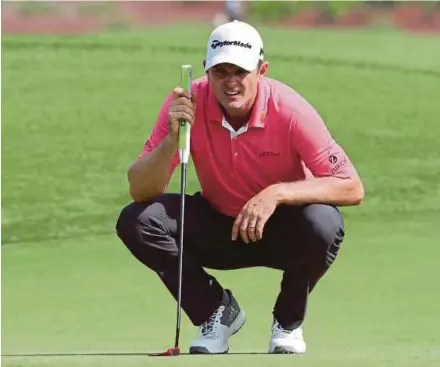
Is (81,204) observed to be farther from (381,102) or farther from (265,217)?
(265,217)

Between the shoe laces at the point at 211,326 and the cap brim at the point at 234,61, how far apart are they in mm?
959

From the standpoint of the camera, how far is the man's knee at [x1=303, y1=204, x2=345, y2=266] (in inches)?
202

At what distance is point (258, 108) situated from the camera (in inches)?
207

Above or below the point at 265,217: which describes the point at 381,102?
below

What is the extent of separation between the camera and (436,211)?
10.5 metres

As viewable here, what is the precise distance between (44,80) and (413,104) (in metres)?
4.25

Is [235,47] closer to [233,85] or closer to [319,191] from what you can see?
[233,85]

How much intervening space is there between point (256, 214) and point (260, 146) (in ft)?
1.08

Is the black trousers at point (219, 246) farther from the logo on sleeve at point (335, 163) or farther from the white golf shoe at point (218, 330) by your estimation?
the logo on sleeve at point (335, 163)

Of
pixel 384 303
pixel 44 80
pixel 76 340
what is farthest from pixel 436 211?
pixel 44 80

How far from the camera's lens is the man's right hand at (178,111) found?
17.0ft

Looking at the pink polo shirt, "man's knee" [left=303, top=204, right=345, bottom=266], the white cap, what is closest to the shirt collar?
the pink polo shirt

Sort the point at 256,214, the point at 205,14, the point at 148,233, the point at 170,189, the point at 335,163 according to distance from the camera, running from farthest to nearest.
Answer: the point at 205,14, the point at 170,189, the point at 148,233, the point at 335,163, the point at 256,214

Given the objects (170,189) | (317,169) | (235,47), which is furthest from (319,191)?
(170,189)
